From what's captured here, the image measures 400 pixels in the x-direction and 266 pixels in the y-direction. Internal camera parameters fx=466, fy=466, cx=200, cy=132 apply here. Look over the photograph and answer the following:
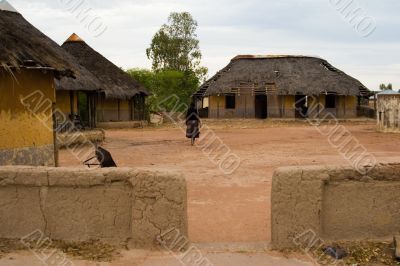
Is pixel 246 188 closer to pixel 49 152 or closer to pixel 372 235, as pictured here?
pixel 372 235

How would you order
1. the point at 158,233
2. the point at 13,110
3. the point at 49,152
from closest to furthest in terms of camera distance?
the point at 158,233 → the point at 13,110 → the point at 49,152

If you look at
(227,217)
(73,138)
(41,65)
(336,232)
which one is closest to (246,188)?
(227,217)

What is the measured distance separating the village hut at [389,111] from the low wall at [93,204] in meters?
17.3

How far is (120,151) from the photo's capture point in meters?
14.1

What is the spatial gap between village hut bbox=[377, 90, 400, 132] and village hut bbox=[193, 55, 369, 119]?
32.1 ft

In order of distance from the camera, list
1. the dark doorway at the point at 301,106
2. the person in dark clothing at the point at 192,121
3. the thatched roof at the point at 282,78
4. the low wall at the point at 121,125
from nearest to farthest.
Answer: the person in dark clothing at the point at 192,121, the low wall at the point at 121,125, the thatched roof at the point at 282,78, the dark doorway at the point at 301,106

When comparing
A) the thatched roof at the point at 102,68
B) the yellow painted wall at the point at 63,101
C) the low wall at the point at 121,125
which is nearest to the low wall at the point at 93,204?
the yellow painted wall at the point at 63,101

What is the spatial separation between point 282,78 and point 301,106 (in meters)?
2.34

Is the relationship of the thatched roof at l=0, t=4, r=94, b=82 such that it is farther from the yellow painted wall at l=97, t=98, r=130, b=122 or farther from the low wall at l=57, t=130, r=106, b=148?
the yellow painted wall at l=97, t=98, r=130, b=122

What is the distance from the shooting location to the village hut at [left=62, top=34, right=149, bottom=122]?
2545 cm

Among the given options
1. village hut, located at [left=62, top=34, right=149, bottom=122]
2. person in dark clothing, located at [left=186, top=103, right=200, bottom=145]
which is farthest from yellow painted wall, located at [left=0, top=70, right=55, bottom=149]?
village hut, located at [left=62, top=34, right=149, bottom=122]

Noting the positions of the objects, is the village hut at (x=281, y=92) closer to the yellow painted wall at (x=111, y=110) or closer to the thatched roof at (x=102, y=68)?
the yellow painted wall at (x=111, y=110)

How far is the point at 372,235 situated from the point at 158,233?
217cm

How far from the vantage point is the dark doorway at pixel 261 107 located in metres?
32.9
